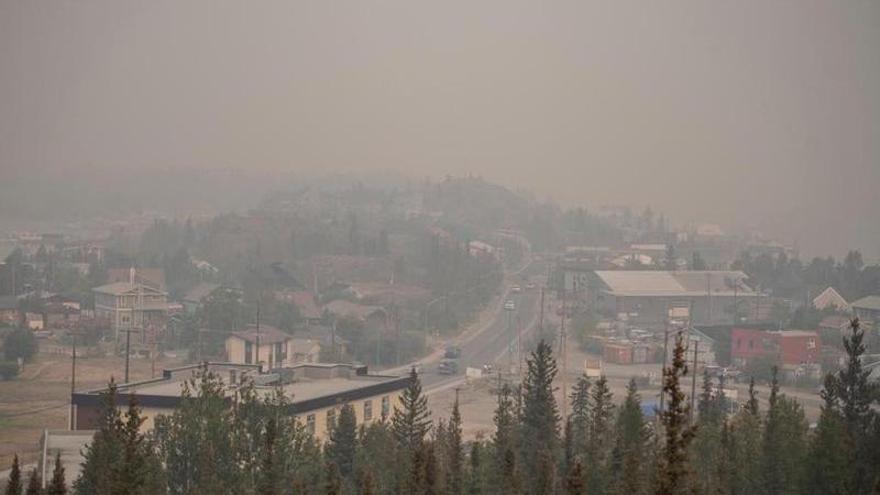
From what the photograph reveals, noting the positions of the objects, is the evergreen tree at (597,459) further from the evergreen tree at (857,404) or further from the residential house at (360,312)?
the residential house at (360,312)

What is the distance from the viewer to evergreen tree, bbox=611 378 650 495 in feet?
29.8

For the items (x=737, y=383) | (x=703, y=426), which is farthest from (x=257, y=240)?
(x=703, y=426)

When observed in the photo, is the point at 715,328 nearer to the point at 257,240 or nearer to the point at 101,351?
the point at 101,351

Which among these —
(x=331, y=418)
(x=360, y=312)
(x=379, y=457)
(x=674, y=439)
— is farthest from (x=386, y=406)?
(x=360, y=312)

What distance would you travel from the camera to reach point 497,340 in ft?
99.7

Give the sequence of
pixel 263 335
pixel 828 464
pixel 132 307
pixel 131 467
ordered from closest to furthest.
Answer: pixel 131 467
pixel 828 464
pixel 263 335
pixel 132 307

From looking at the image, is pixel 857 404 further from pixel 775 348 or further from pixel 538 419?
pixel 775 348

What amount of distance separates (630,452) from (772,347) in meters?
16.8

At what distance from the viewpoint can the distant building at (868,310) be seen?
31.3m

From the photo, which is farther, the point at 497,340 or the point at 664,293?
the point at 664,293

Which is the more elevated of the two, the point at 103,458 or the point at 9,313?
the point at 103,458

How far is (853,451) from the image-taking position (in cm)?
1130

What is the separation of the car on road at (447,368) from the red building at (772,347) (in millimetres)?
5721

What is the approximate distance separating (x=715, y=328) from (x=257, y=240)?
21099 mm
